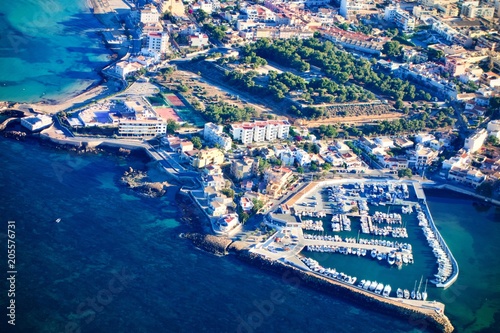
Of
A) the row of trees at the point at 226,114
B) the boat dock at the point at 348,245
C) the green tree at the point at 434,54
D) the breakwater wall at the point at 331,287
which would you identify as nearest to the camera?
the breakwater wall at the point at 331,287

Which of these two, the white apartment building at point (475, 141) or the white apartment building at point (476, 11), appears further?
the white apartment building at point (476, 11)

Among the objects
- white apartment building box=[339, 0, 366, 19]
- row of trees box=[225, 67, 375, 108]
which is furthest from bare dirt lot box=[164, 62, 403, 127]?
white apartment building box=[339, 0, 366, 19]

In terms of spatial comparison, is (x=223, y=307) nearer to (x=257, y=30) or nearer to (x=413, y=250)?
Result: (x=413, y=250)

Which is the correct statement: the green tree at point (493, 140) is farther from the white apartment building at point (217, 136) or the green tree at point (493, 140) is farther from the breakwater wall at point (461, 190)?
the white apartment building at point (217, 136)

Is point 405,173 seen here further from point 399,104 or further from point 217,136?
point 217,136

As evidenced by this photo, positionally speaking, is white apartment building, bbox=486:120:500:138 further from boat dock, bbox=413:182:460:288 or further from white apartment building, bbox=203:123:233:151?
white apartment building, bbox=203:123:233:151

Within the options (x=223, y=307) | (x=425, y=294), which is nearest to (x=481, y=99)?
(x=425, y=294)

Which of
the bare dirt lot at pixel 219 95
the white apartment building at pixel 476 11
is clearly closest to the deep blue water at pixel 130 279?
the bare dirt lot at pixel 219 95
